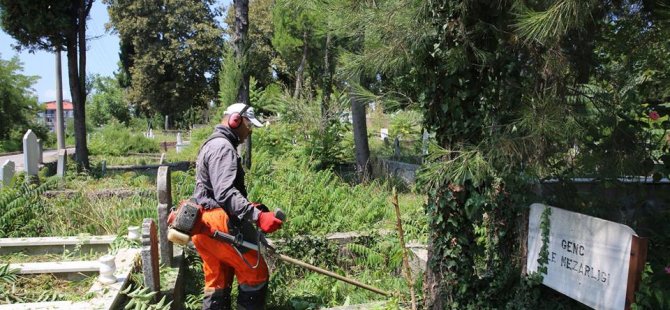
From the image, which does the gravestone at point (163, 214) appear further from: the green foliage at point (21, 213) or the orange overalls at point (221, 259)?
the green foliage at point (21, 213)

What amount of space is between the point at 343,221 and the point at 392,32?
3.50 metres

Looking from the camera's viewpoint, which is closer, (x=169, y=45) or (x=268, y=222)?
(x=268, y=222)

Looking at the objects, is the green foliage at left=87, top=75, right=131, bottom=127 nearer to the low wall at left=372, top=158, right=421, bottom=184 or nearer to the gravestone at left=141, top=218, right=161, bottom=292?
the low wall at left=372, top=158, right=421, bottom=184

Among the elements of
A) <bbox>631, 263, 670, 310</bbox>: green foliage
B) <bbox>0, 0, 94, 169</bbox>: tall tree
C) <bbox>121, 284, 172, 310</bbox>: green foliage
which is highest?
<bbox>0, 0, 94, 169</bbox>: tall tree

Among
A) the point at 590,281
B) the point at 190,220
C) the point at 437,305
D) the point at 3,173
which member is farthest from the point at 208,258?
the point at 3,173

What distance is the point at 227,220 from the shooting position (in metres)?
3.95

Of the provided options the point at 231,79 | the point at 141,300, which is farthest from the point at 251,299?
the point at 231,79

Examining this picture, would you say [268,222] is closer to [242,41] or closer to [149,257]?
[149,257]

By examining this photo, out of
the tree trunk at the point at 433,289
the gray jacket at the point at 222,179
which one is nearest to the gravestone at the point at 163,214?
the gray jacket at the point at 222,179

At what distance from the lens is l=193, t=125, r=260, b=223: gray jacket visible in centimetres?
380

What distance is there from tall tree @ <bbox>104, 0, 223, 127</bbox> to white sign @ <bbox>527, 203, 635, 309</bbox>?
3774 centimetres

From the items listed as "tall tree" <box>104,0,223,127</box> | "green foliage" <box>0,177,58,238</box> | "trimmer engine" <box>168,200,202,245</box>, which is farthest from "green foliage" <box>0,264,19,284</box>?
"tall tree" <box>104,0,223,127</box>

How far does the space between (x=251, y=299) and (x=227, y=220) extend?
2.17 ft

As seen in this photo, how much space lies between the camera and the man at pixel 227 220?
3.82m
